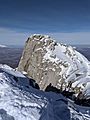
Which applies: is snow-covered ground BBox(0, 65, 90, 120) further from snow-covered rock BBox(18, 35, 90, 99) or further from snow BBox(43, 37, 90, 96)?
snow BBox(43, 37, 90, 96)

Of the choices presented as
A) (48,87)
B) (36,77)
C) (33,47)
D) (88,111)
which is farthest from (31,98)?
(33,47)

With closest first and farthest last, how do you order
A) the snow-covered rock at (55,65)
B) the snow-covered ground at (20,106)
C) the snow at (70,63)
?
the snow-covered ground at (20,106), the snow-covered rock at (55,65), the snow at (70,63)

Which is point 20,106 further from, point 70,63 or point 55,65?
point 70,63

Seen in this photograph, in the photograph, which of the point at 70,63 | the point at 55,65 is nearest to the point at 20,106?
the point at 55,65

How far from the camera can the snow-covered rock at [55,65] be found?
120 feet

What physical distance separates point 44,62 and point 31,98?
22257 millimetres

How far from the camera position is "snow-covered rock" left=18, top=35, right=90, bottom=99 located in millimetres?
36528

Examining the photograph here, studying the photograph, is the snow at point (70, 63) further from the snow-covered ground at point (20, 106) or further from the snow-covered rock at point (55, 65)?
the snow-covered ground at point (20, 106)

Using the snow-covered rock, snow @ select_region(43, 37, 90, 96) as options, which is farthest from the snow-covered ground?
snow @ select_region(43, 37, 90, 96)

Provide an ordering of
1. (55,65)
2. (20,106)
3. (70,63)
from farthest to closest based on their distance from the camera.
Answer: (70,63), (55,65), (20,106)

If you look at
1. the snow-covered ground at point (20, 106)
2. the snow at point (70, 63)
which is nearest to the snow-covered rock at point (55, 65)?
the snow at point (70, 63)

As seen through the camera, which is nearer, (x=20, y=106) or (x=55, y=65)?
(x=20, y=106)

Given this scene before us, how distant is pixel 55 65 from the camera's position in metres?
38.7

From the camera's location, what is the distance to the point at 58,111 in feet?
71.0
